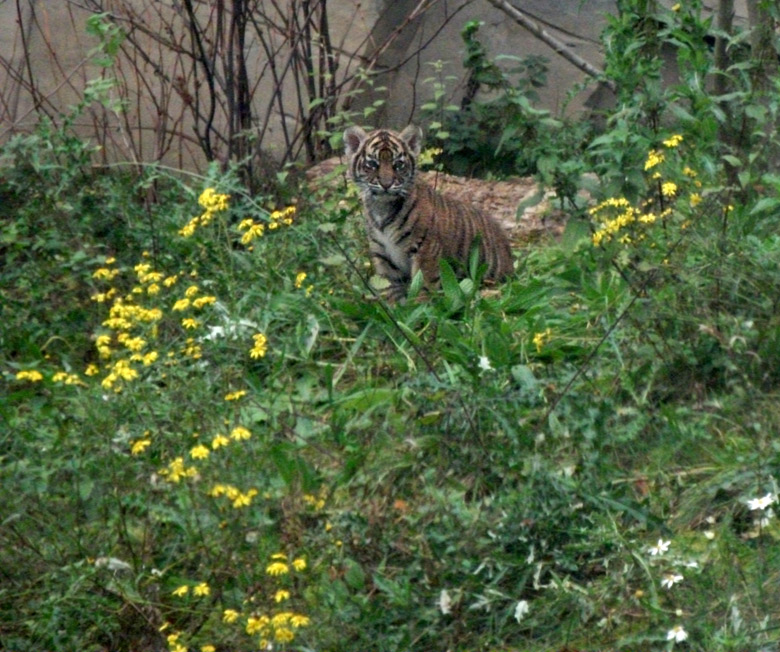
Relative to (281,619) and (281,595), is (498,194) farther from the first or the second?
(281,619)

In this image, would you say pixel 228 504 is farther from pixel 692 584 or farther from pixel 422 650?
pixel 692 584

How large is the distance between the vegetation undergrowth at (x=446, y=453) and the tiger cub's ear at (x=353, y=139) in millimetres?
1018

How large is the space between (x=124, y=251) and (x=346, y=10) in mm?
3944

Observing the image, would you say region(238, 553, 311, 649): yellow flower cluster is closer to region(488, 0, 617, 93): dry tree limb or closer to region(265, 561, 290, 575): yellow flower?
region(265, 561, 290, 575): yellow flower

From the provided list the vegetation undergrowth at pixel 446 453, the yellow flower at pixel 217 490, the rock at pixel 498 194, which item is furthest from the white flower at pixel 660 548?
the rock at pixel 498 194

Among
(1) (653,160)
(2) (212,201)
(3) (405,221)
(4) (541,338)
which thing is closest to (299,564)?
(4) (541,338)

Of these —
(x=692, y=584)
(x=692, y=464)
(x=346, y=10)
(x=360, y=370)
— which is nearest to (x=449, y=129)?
(x=346, y=10)

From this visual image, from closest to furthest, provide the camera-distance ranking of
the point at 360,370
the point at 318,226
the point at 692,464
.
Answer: the point at 692,464
the point at 360,370
the point at 318,226

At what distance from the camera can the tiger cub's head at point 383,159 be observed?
22.6 feet

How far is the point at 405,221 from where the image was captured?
22.5 feet

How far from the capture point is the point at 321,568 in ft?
13.5

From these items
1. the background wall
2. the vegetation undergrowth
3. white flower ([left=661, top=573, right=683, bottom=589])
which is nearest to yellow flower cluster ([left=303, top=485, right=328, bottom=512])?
the vegetation undergrowth

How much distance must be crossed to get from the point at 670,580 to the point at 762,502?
0.36 m

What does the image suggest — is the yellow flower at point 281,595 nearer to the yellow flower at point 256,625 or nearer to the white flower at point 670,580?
the yellow flower at point 256,625
